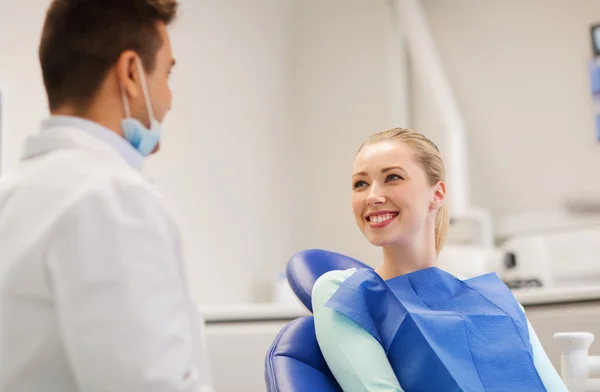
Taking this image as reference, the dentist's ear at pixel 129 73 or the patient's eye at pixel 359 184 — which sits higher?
the dentist's ear at pixel 129 73

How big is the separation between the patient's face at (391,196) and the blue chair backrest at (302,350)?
0.56ft

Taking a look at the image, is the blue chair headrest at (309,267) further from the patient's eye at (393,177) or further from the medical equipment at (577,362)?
the medical equipment at (577,362)

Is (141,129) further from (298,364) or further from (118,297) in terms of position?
(298,364)

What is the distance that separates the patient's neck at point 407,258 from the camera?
1.39 metres

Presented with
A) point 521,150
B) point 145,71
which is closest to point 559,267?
point 521,150

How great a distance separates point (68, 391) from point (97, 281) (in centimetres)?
16

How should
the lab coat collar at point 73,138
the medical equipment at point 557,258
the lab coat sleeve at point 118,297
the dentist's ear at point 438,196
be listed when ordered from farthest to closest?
the medical equipment at point 557,258
the dentist's ear at point 438,196
the lab coat collar at point 73,138
the lab coat sleeve at point 118,297

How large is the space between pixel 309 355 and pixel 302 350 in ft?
0.06

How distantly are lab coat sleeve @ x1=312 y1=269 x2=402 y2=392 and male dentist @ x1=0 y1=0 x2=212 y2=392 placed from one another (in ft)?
1.22

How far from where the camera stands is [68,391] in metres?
0.84

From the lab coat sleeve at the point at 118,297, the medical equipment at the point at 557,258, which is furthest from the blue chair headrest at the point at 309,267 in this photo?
the medical equipment at the point at 557,258

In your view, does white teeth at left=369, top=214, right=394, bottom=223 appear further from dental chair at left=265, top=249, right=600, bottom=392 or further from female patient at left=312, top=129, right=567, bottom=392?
dental chair at left=265, top=249, right=600, bottom=392

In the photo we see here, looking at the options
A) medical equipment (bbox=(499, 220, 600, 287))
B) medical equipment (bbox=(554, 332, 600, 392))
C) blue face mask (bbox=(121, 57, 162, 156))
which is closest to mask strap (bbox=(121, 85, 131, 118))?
blue face mask (bbox=(121, 57, 162, 156))

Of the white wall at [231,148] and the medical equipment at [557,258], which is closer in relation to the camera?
the medical equipment at [557,258]
